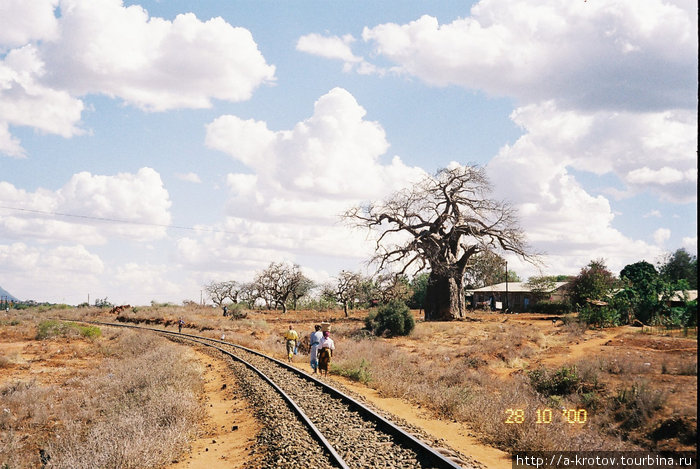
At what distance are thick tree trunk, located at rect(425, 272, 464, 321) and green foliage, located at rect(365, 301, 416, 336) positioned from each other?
9073mm

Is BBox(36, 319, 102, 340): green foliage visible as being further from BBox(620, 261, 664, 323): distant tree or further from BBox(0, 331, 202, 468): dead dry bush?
BBox(620, 261, 664, 323): distant tree

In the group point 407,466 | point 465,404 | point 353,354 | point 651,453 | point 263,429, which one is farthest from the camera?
point 353,354

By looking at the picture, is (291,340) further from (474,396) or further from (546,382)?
(546,382)

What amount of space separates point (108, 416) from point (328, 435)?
6.70 meters

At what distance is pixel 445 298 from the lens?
141 feet

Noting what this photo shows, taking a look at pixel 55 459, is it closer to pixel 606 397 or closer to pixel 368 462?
pixel 368 462

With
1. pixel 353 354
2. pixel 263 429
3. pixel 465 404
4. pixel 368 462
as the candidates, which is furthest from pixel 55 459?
pixel 353 354

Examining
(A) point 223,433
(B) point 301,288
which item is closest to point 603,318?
(A) point 223,433

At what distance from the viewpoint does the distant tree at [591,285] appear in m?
43.3

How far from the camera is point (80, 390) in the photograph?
1808cm

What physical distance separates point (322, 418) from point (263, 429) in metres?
1.32

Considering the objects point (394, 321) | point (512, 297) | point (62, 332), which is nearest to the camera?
point (394, 321)

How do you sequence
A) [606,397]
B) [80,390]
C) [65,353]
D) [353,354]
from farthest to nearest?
1. [65,353]
2. [353,354]
3. [80,390]
4. [606,397]

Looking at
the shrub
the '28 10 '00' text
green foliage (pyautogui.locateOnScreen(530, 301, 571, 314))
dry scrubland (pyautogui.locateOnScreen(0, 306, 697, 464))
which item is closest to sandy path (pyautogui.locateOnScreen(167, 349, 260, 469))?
dry scrubland (pyautogui.locateOnScreen(0, 306, 697, 464))
